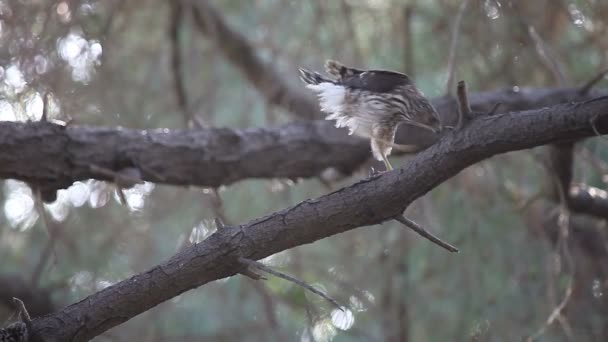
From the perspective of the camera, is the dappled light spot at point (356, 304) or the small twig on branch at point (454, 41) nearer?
the small twig on branch at point (454, 41)

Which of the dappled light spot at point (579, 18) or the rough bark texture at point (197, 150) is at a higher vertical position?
the dappled light spot at point (579, 18)

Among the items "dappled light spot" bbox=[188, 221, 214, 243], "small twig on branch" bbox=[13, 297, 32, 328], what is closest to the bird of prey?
"dappled light spot" bbox=[188, 221, 214, 243]

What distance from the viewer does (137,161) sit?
3.61 meters

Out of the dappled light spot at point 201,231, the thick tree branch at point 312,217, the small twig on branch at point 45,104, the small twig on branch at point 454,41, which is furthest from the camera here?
the dappled light spot at point 201,231

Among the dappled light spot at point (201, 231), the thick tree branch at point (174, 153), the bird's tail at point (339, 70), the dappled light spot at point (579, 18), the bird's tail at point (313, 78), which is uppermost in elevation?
the bird's tail at point (339, 70)

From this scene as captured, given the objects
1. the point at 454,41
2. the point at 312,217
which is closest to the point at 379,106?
the point at 454,41

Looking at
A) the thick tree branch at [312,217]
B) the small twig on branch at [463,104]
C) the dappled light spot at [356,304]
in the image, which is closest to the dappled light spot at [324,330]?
the dappled light spot at [356,304]

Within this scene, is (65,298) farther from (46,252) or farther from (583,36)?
(583,36)

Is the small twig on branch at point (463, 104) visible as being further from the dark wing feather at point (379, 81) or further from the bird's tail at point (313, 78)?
the bird's tail at point (313, 78)

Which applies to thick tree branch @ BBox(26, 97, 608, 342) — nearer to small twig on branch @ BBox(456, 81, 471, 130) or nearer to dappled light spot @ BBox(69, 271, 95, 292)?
small twig on branch @ BBox(456, 81, 471, 130)

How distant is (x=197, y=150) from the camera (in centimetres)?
375

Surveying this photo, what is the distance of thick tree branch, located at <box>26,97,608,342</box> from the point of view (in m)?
2.27

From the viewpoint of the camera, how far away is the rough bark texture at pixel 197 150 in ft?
11.0

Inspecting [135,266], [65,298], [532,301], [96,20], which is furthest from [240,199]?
[532,301]
